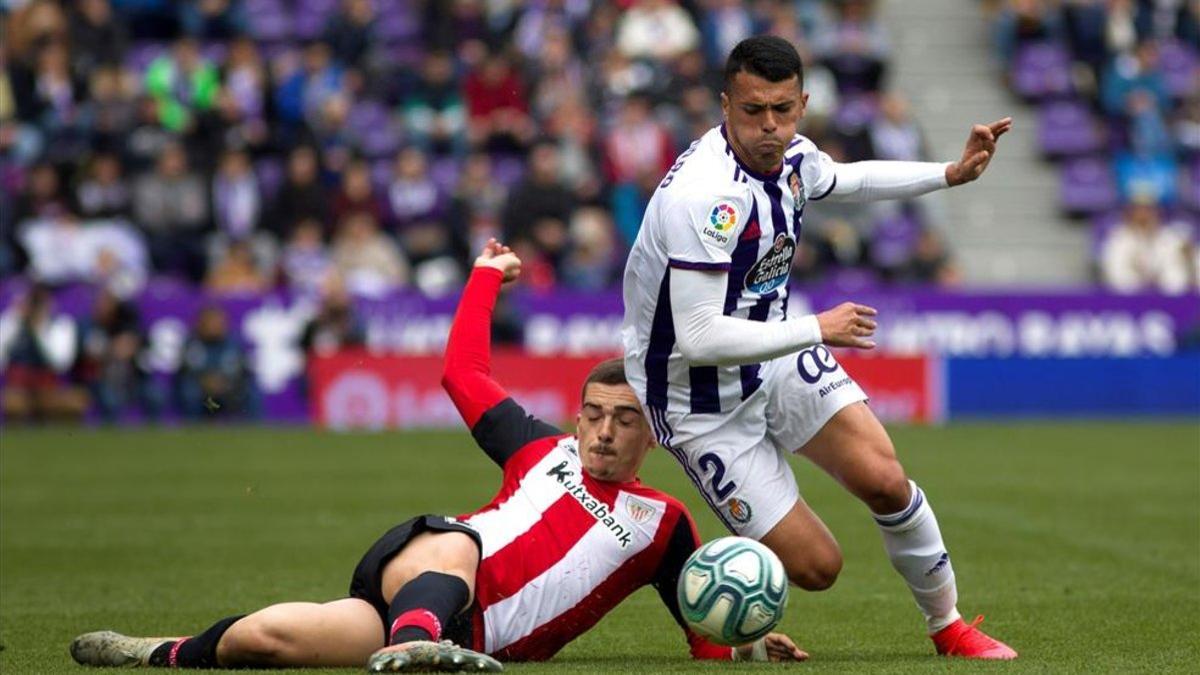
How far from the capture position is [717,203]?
7293 millimetres

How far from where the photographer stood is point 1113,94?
2642 centimetres

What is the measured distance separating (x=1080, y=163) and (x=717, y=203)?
19.9 meters

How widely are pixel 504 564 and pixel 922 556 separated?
167 cm

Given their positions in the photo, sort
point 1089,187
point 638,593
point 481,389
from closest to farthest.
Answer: point 481,389 → point 638,593 → point 1089,187

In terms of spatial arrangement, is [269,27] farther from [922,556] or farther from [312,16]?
[922,556]

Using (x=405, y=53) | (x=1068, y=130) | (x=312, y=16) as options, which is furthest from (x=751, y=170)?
(x=1068, y=130)

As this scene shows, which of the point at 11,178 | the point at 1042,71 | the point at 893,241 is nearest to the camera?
the point at 11,178

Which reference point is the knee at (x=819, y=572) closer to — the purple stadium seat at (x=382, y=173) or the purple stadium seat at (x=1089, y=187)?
the purple stadium seat at (x=382, y=173)

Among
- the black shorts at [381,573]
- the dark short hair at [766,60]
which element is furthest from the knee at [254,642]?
the dark short hair at [766,60]

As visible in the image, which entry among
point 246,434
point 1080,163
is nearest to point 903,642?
point 246,434

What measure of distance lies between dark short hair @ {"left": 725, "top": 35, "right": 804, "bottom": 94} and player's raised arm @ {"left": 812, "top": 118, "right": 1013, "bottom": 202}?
68 cm

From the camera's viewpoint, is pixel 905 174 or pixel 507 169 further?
pixel 507 169

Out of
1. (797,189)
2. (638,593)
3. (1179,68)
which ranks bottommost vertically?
(638,593)

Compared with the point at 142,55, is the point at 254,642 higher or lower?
lower
